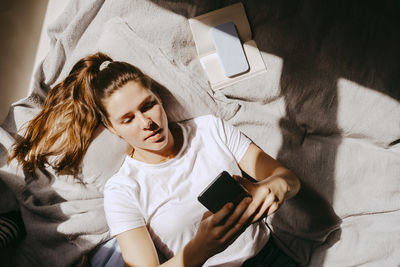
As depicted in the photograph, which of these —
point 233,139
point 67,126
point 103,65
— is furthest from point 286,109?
point 67,126

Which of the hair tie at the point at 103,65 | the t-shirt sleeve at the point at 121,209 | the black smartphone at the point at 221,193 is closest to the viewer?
the black smartphone at the point at 221,193

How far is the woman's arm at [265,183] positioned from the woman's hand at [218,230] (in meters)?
0.04

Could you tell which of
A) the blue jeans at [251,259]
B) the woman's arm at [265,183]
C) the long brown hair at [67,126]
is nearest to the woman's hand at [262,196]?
the woman's arm at [265,183]

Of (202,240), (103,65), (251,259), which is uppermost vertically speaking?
(103,65)

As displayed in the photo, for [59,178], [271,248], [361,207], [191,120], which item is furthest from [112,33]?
[361,207]

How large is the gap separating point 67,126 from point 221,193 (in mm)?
669

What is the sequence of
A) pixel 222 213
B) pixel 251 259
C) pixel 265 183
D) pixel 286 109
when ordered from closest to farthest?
1. pixel 222 213
2. pixel 265 183
3. pixel 251 259
4. pixel 286 109

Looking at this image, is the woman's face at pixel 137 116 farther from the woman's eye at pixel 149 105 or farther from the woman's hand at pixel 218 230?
the woman's hand at pixel 218 230

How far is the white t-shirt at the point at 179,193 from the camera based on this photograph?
90 centimetres

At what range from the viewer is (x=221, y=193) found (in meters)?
0.76

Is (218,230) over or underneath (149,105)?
underneath

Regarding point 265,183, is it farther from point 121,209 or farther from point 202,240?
point 121,209

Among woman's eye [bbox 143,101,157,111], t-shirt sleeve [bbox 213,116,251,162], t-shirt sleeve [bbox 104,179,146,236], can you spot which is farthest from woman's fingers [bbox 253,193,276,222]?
woman's eye [bbox 143,101,157,111]

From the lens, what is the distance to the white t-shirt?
0.90m
